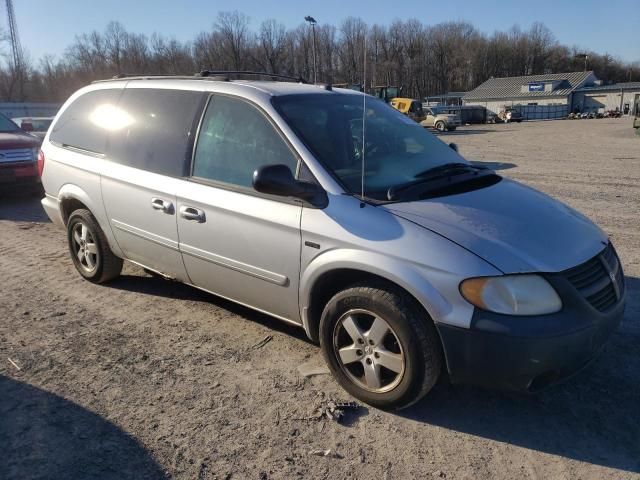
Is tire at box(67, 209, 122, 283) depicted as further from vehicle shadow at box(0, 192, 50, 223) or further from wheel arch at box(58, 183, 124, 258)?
vehicle shadow at box(0, 192, 50, 223)

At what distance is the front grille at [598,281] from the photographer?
2.77 m

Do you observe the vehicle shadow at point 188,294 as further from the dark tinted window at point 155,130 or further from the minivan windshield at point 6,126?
the minivan windshield at point 6,126

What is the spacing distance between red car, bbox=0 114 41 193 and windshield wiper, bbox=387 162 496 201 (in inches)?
319

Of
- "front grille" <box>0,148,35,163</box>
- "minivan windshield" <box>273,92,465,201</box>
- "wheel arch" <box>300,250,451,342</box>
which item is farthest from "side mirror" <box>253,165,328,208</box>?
"front grille" <box>0,148,35,163</box>

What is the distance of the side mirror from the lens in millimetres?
3020

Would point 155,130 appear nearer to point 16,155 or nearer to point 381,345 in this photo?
point 381,345

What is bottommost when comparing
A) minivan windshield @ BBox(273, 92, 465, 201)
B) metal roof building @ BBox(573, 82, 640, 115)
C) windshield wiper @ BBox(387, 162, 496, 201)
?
windshield wiper @ BBox(387, 162, 496, 201)

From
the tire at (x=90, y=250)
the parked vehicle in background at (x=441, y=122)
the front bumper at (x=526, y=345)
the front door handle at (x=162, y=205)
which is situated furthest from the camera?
the parked vehicle in background at (x=441, y=122)

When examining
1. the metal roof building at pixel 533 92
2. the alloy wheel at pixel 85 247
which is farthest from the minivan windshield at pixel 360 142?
the metal roof building at pixel 533 92

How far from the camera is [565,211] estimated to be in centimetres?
346

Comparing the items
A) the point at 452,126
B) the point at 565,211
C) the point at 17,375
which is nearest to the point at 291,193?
the point at 565,211

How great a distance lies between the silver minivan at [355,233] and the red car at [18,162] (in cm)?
562

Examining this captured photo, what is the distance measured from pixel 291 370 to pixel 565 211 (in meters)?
2.09

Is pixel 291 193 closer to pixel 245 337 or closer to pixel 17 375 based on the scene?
pixel 245 337
